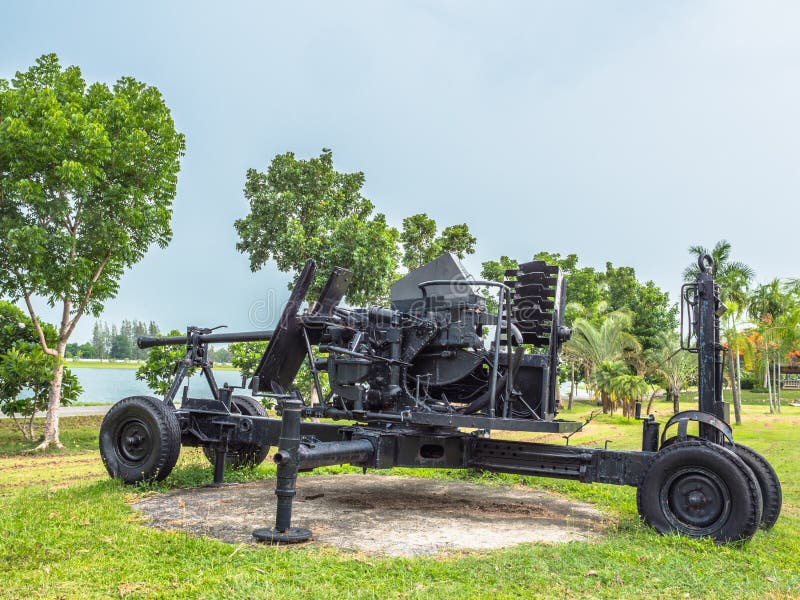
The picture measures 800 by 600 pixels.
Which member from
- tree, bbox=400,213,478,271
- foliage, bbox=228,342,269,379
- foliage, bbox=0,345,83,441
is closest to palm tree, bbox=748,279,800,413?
tree, bbox=400,213,478,271

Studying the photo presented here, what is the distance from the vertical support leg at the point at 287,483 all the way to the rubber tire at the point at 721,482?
2.97 metres

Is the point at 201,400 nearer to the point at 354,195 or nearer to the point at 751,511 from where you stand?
the point at 751,511

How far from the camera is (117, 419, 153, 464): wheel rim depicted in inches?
326

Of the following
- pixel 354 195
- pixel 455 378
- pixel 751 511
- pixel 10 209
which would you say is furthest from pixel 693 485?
pixel 354 195

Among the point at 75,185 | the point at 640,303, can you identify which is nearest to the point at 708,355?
the point at 75,185

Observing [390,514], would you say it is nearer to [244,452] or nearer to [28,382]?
[244,452]

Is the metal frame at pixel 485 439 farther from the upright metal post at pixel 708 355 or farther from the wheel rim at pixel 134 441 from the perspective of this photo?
the wheel rim at pixel 134 441

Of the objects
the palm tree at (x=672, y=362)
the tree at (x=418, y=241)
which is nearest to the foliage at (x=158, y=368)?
the tree at (x=418, y=241)

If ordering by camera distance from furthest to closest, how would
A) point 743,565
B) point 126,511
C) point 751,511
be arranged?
point 126,511 < point 751,511 < point 743,565

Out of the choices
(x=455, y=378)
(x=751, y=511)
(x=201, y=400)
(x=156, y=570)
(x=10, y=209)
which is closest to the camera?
(x=156, y=570)

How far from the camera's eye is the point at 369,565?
16.9ft

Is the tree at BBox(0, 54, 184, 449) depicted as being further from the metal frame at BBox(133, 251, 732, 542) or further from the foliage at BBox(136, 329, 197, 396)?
the metal frame at BBox(133, 251, 732, 542)

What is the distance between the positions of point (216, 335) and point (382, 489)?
2852 millimetres

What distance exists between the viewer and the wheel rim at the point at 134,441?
326 inches
